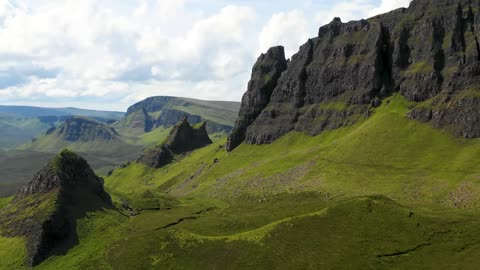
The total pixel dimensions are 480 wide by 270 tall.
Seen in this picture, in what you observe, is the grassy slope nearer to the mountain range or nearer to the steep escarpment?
the mountain range

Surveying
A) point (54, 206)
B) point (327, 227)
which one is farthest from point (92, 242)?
point (327, 227)

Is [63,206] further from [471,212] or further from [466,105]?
[466,105]

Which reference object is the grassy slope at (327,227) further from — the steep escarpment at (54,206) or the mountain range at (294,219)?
the steep escarpment at (54,206)

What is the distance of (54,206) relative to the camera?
141625 mm

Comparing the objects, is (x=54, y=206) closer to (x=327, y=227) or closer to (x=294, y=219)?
(x=294, y=219)

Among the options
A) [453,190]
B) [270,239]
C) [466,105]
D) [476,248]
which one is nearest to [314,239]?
[270,239]

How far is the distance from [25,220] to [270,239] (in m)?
79.6

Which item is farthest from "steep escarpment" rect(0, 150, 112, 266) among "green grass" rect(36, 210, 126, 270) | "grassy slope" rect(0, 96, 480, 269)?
"grassy slope" rect(0, 96, 480, 269)

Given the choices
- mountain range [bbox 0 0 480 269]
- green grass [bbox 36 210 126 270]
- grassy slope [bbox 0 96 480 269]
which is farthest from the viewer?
green grass [bbox 36 210 126 270]

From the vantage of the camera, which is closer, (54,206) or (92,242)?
(92,242)

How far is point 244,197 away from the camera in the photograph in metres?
194

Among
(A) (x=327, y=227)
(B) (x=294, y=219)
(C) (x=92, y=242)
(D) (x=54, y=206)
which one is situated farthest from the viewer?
(D) (x=54, y=206)

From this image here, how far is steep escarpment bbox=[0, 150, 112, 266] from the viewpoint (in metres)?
134

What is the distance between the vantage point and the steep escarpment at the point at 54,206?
5281 inches
